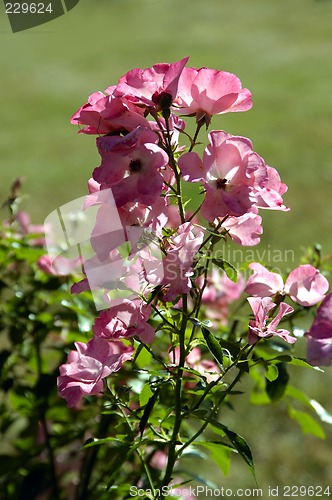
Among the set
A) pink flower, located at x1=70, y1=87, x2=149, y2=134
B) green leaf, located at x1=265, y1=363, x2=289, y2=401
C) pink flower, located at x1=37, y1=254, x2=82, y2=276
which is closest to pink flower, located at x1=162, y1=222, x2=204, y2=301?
pink flower, located at x1=70, y1=87, x2=149, y2=134

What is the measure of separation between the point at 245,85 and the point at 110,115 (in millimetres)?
4846

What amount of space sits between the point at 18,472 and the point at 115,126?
71 centimetres

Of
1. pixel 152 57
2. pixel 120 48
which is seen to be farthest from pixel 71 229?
pixel 120 48

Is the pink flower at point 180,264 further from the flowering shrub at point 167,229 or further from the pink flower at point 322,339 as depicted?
the pink flower at point 322,339

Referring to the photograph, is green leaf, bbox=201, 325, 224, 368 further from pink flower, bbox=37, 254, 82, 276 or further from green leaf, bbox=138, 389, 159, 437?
pink flower, bbox=37, 254, 82, 276

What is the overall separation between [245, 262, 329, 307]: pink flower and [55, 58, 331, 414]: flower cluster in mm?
49

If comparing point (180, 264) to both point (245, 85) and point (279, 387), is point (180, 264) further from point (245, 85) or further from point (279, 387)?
point (245, 85)

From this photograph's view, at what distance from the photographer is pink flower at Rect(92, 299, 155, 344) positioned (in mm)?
684

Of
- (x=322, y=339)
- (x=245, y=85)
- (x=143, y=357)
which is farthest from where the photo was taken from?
(x=245, y=85)

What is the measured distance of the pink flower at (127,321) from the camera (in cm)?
68

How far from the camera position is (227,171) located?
25.3 inches

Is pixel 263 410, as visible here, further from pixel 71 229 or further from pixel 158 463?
pixel 71 229

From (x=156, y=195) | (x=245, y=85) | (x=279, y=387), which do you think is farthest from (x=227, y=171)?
(x=245, y=85)

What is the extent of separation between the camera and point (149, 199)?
620mm
